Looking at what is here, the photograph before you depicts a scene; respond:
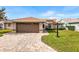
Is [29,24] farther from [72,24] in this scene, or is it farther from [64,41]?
→ [72,24]

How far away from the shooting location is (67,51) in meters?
7.48

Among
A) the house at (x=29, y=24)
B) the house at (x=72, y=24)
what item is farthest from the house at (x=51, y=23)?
the house at (x=72, y=24)

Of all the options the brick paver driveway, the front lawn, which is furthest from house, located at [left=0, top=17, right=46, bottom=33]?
the front lawn

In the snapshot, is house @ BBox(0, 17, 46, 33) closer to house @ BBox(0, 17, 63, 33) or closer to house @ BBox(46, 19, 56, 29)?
house @ BBox(0, 17, 63, 33)

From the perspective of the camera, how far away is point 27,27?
7695 mm

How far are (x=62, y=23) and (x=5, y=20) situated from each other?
1429 millimetres

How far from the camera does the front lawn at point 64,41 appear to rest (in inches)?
295

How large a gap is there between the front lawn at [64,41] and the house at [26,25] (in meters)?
0.31

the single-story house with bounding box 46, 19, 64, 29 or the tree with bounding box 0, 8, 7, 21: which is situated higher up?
the tree with bounding box 0, 8, 7, 21

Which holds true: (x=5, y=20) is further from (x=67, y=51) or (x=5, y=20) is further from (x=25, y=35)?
(x=67, y=51)

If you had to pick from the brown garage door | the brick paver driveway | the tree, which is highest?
the tree

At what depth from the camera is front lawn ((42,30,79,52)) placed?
24.6 feet

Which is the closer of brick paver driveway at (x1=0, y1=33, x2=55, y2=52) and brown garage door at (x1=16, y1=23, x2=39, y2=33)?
brick paver driveway at (x1=0, y1=33, x2=55, y2=52)

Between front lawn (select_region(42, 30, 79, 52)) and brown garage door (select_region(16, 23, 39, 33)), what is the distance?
0.31 metres
